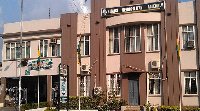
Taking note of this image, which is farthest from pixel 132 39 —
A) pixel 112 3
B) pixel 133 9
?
pixel 112 3

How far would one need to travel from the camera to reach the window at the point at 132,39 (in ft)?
97.7

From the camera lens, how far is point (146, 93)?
28766 mm

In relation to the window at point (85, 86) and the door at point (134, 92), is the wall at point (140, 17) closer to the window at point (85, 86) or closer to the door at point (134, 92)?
the door at point (134, 92)

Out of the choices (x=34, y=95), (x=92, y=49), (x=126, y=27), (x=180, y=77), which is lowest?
(x=34, y=95)

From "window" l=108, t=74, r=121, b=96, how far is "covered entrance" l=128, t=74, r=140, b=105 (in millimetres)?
1098

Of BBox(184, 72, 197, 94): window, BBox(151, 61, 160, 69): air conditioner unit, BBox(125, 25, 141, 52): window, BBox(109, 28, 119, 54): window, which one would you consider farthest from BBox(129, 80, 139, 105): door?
BBox(184, 72, 197, 94): window

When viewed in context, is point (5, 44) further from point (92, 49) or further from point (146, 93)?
point (146, 93)

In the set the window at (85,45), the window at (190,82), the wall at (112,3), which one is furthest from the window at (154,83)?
the wall at (112,3)

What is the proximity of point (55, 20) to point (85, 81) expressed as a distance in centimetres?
697

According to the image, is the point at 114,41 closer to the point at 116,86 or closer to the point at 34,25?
the point at 116,86

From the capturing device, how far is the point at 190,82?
2811cm

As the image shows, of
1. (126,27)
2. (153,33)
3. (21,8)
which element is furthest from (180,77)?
(21,8)

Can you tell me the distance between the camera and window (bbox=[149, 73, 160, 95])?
94.7 ft

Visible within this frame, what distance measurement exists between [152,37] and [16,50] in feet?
47.6
